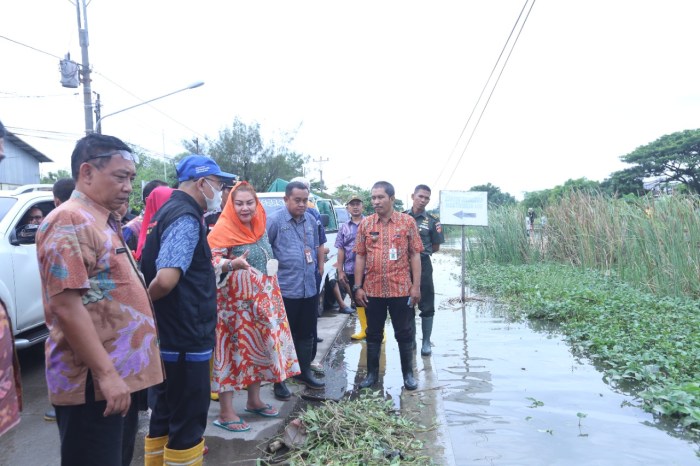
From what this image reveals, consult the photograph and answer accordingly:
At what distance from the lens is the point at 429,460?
3.29 metres

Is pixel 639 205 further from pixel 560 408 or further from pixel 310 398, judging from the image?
pixel 310 398

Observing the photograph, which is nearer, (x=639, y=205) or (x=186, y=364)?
(x=186, y=364)

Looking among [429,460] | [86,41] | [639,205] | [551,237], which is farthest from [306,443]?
[86,41]

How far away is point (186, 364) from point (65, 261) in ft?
3.43

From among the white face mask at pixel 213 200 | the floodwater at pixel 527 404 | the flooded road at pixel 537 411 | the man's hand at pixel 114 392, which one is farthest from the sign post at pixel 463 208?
the man's hand at pixel 114 392

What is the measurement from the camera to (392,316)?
15.7 feet

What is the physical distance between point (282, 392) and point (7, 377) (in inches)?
122

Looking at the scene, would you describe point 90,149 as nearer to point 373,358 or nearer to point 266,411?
point 266,411

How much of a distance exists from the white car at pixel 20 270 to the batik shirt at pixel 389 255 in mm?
3197

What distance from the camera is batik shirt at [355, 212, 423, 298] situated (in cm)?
470

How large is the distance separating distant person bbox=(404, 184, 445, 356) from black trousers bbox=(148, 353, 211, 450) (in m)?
3.39

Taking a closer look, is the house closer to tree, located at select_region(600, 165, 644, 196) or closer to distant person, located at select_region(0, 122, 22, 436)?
distant person, located at select_region(0, 122, 22, 436)

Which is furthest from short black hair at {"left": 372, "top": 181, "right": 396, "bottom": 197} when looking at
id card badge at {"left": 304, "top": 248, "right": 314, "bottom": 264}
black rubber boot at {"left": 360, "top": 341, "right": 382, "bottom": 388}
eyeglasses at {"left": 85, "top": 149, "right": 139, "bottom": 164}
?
eyeglasses at {"left": 85, "top": 149, "right": 139, "bottom": 164}

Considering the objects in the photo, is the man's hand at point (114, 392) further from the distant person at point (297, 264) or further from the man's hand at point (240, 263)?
the distant person at point (297, 264)
